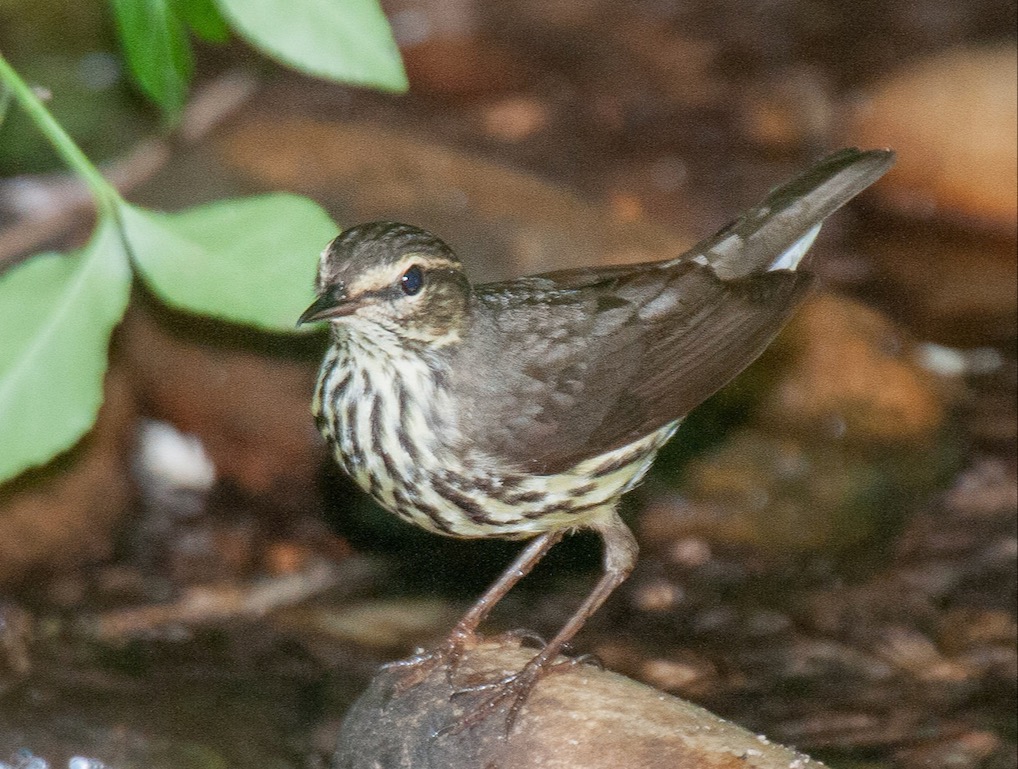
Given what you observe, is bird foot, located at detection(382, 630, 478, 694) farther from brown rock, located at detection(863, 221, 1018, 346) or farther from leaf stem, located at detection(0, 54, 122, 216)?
brown rock, located at detection(863, 221, 1018, 346)

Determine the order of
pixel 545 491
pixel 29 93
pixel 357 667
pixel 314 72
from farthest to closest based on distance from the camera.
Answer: pixel 357 667 → pixel 545 491 → pixel 29 93 → pixel 314 72

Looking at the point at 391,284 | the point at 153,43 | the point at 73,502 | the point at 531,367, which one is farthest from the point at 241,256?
the point at 73,502

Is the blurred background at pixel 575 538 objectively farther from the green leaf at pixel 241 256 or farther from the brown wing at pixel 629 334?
the green leaf at pixel 241 256

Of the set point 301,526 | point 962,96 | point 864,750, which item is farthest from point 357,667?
point 962,96

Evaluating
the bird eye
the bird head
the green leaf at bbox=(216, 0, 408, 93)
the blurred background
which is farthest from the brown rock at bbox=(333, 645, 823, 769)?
the green leaf at bbox=(216, 0, 408, 93)

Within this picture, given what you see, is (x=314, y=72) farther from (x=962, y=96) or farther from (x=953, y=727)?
(x=962, y=96)
